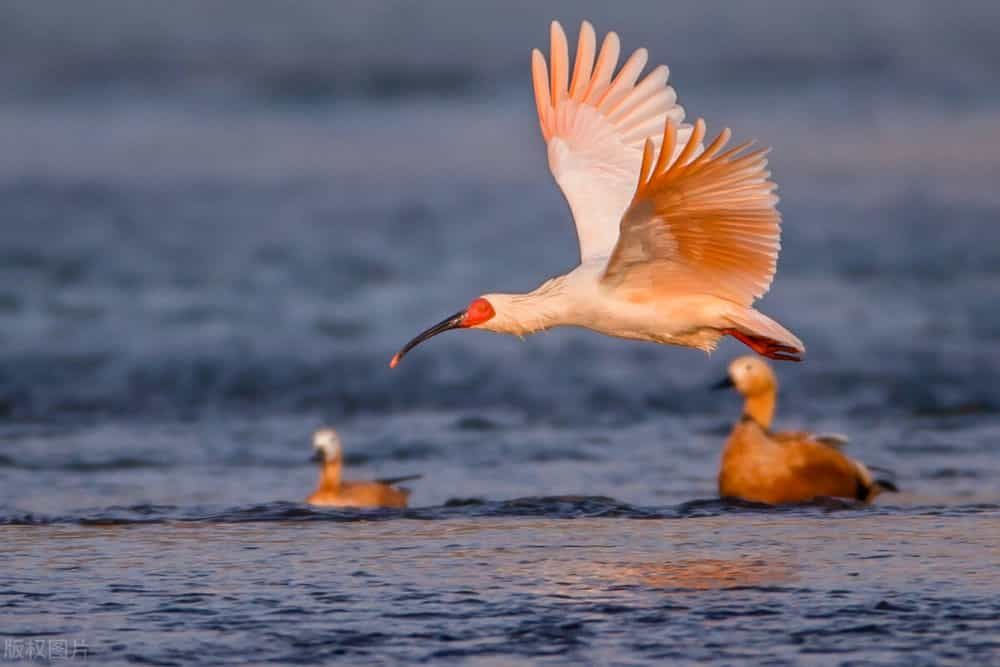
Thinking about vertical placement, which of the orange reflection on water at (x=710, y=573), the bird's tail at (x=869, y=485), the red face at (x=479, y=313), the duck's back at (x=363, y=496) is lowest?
the orange reflection on water at (x=710, y=573)

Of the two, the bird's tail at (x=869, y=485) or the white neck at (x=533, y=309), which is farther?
the bird's tail at (x=869, y=485)

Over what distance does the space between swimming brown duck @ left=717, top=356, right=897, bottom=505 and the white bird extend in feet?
4.28

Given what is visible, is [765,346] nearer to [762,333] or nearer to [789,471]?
[762,333]

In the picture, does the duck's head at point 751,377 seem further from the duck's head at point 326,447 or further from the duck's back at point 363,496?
the duck's head at point 326,447

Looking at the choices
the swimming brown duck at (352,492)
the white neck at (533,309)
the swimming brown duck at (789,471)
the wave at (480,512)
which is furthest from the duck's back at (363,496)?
the white neck at (533,309)

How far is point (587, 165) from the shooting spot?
918 cm

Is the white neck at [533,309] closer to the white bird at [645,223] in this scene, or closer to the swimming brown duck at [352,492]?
the white bird at [645,223]

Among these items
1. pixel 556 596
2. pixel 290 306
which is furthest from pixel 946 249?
pixel 556 596

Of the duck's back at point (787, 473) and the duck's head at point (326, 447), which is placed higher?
the duck's head at point (326, 447)

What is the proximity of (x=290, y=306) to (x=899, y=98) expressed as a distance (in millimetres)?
12427

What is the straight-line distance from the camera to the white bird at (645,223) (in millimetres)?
7375

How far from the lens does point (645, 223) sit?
24.6ft

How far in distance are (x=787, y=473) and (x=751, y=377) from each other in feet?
3.98

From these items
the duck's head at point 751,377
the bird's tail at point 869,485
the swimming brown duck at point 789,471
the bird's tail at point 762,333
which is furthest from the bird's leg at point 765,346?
the duck's head at point 751,377
